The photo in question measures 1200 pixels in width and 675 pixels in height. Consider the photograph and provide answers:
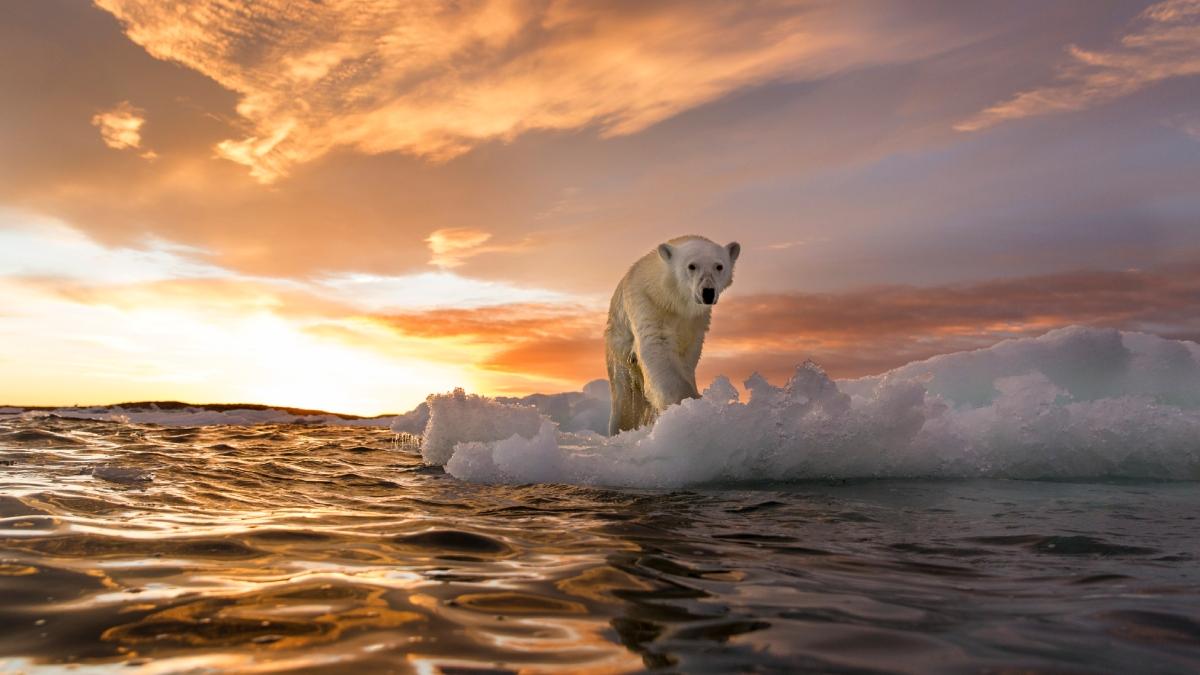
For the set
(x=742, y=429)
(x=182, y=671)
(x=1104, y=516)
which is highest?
(x=742, y=429)

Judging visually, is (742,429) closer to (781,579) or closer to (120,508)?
(781,579)

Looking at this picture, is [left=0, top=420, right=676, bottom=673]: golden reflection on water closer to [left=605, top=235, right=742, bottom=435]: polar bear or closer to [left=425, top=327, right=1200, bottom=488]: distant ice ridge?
[left=425, top=327, right=1200, bottom=488]: distant ice ridge

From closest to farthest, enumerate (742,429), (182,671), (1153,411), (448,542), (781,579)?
(182,671) → (781,579) → (448,542) → (742,429) → (1153,411)

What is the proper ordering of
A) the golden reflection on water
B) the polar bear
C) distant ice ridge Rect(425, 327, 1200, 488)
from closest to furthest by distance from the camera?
the golden reflection on water → distant ice ridge Rect(425, 327, 1200, 488) → the polar bear

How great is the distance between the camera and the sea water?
2.18m

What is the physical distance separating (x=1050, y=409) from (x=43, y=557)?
26.2 feet

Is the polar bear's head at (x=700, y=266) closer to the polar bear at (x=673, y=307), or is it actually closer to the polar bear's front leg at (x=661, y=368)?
the polar bear at (x=673, y=307)

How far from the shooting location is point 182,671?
1.94 metres

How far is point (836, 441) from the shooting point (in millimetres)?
6559

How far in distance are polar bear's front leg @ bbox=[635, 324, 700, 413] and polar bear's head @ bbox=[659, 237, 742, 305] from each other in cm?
68

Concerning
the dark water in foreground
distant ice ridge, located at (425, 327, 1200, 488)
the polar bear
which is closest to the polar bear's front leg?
the polar bear

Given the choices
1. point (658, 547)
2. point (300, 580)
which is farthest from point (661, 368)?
point (300, 580)

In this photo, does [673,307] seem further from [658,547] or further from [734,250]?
[658,547]

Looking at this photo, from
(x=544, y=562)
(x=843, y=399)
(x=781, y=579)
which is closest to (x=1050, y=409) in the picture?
(x=843, y=399)
